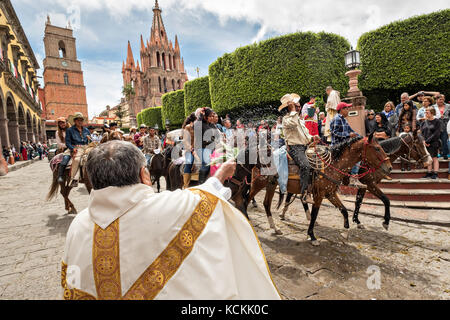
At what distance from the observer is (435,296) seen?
9.56 ft

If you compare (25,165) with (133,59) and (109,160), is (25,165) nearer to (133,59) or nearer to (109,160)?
(109,160)

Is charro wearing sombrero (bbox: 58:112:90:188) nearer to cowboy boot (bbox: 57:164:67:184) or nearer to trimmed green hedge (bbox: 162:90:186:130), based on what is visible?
cowboy boot (bbox: 57:164:67:184)

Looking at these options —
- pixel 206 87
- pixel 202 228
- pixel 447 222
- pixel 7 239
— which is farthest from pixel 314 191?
pixel 206 87

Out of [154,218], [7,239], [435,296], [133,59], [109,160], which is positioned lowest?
[435,296]

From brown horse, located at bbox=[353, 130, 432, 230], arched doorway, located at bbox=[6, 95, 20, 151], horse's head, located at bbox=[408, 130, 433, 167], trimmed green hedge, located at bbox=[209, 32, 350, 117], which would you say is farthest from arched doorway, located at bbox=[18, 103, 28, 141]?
horse's head, located at bbox=[408, 130, 433, 167]

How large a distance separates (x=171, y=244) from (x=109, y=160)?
0.61 m

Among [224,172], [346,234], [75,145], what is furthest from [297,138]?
[75,145]

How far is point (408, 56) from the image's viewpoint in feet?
46.2

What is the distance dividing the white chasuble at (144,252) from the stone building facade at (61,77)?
67.9 metres

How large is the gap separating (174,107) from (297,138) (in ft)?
99.4

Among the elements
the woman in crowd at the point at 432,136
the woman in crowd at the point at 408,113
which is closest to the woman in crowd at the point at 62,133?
the woman in crowd at the point at 432,136

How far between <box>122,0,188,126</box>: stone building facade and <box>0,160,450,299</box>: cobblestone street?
58.4 metres

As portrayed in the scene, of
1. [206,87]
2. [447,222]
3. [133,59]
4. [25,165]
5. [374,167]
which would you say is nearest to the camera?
[374,167]

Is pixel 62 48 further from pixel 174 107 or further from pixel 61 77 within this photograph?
pixel 174 107
